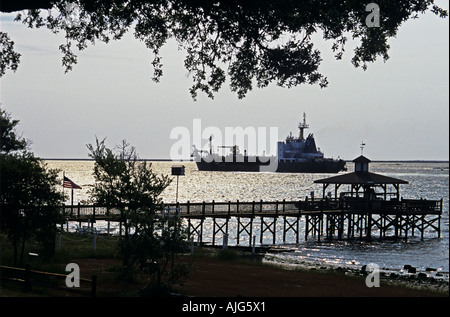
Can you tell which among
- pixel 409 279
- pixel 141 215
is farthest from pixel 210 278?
pixel 409 279

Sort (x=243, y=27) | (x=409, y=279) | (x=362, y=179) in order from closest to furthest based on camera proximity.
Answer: (x=243, y=27) < (x=409, y=279) < (x=362, y=179)

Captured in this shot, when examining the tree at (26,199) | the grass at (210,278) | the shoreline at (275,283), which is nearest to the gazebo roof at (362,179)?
the shoreline at (275,283)

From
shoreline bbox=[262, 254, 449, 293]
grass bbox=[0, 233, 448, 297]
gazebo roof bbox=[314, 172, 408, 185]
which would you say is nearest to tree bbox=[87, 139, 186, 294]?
grass bbox=[0, 233, 448, 297]

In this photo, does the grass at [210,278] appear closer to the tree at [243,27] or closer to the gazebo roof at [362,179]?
the tree at [243,27]

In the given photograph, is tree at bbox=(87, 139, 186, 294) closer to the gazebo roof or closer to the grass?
the grass

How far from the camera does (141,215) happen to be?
22.8m

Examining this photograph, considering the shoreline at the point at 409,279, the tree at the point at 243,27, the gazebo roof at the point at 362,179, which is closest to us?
the tree at the point at 243,27

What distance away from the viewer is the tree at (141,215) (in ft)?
73.9

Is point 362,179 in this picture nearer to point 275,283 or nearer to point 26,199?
point 275,283

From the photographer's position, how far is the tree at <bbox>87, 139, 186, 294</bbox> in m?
22.5

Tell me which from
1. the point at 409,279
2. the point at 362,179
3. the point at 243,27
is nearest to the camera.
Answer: the point at 243,27

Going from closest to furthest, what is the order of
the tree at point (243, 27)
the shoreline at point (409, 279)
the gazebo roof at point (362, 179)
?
the tree at point (243, 27) → the shoreline at point (409, 279) → the gazebo roof at point (362, 179)

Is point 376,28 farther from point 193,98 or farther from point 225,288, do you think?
point 225,288
